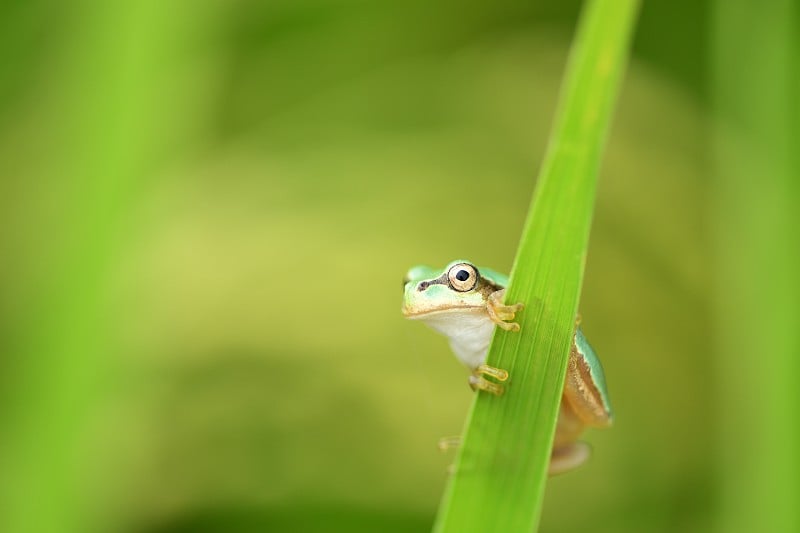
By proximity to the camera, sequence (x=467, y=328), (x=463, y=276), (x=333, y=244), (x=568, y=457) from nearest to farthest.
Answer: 1. (x=463, y=276)
2. (x=467, y=328)
3. (x=568, y=457)
4. (x=333, y=244)

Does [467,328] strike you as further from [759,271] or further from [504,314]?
[759,271]

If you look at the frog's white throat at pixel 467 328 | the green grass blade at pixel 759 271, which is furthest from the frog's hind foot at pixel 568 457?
the green grass blade at pixel 759 271

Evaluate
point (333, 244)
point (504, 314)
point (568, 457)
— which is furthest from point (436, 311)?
point (333, 244)

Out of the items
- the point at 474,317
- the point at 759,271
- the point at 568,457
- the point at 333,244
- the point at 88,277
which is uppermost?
the point at 759,271

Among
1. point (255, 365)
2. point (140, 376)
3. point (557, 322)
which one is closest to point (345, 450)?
point (255, 365)

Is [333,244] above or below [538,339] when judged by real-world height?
above

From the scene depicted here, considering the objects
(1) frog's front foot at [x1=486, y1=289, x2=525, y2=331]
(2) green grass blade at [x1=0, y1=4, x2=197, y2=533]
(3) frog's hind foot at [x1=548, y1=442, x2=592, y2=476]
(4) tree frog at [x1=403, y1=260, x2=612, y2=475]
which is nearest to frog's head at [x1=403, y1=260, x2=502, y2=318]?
(4) tree frog at [x1=403, y1=260, x2=612, y2=475]

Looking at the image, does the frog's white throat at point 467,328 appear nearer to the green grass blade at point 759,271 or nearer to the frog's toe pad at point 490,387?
the frog's toe pad at point 490,387

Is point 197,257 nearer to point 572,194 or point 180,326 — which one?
point 180,326
